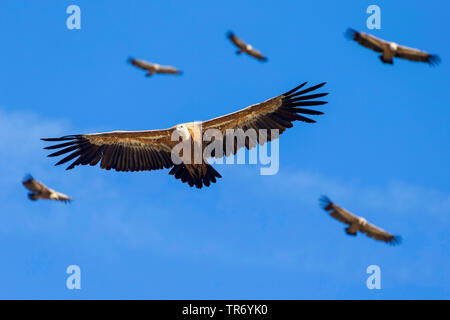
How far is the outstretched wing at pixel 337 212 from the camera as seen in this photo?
1530 cm

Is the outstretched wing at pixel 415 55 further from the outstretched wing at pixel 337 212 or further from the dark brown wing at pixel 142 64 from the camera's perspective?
the dark brown wing at pixel 142 64

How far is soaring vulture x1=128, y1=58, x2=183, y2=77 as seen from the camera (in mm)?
19516

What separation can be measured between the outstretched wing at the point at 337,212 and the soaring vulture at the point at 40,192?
4816mm

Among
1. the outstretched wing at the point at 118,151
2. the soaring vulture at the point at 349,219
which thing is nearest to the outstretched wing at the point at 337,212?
the soaring vulture at the point at 349,219

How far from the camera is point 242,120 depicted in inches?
667

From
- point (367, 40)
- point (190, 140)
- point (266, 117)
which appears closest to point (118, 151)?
point (190, 140)

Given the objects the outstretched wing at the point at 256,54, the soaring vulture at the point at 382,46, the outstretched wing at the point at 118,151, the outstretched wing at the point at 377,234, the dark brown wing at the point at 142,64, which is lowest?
the outstretched wing at the point at 377,234

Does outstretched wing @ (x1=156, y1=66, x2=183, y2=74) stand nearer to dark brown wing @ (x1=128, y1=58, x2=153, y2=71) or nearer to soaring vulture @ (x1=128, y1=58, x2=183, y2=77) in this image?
soaring vulture @ (x1=128, y1=58, x2=183, y2=77)

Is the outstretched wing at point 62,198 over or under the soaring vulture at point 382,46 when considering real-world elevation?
under

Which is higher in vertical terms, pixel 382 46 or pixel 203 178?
pixel 382 46

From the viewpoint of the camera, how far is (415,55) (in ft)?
50.3

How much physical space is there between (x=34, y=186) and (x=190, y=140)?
10.8 feet

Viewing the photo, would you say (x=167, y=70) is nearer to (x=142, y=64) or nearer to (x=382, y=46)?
(x=142, y=64)

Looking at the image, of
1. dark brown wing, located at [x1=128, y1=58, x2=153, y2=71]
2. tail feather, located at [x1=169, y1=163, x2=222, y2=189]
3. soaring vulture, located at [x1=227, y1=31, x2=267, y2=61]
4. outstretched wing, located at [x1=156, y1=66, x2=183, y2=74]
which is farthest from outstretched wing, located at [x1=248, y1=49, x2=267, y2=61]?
tail feather, located at [x1=169, y1=163, x2=222, y2=189]
